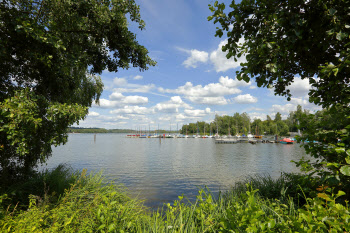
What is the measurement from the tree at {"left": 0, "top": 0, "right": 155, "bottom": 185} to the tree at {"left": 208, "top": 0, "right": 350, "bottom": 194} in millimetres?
4425

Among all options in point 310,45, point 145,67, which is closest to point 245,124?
point 145,67

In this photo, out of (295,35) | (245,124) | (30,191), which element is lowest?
(30,191)

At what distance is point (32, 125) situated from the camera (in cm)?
454

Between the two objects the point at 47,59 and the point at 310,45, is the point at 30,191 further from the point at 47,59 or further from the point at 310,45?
the point at 310,45

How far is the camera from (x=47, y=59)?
5.19m

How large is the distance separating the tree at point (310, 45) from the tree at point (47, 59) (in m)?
4.42

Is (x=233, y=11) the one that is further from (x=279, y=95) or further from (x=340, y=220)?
(x=340, y=220)

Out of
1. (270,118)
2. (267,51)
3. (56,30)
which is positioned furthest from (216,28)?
(270,118)

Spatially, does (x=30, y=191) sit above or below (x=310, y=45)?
below

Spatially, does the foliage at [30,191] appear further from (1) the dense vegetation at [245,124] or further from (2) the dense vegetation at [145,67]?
(1) the dense vegetation at [245,124]

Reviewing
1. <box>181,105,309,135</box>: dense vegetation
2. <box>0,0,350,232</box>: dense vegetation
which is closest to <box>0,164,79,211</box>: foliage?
<box>0,0,350,232</box>: dense vegetation

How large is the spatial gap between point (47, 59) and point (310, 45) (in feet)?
20.8

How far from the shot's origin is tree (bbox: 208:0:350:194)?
3.19m

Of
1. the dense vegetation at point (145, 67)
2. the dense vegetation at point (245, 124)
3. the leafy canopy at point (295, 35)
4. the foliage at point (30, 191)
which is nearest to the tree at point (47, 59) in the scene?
the dense vegetation at point (145, 67)
